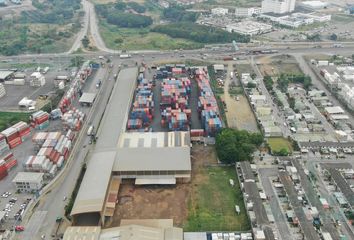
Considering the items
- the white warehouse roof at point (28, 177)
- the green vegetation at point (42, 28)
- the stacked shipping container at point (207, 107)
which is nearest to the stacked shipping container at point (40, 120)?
the white warehouse roof at point (28, 177)

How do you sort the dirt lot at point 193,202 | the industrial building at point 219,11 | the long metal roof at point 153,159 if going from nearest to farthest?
the dirt lot at point 193,202, the long metal roof at point 153,159, the industrial building at point 219,11

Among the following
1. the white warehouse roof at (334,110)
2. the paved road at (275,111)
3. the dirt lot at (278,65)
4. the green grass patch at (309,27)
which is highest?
the white warehouse roof at (334,110)

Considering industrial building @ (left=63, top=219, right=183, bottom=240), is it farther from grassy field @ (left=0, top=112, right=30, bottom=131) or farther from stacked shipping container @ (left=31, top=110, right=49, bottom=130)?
grassy field @ (left=0, top=112, right=30, bottom=131)

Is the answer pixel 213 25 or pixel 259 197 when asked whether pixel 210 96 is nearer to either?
pixel 259 197

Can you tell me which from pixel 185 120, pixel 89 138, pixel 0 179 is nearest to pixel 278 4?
pixel 185 120

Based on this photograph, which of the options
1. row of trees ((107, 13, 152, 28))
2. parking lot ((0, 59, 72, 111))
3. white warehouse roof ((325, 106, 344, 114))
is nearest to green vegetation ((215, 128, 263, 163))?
white warehouse roof ((325, 106, 344, 114))

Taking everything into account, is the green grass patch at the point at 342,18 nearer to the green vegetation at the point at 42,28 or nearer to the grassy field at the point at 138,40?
the grassy field at the point at 138,40

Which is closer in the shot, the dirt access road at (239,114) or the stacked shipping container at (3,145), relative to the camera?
the stacked shipping container at (3,145)
